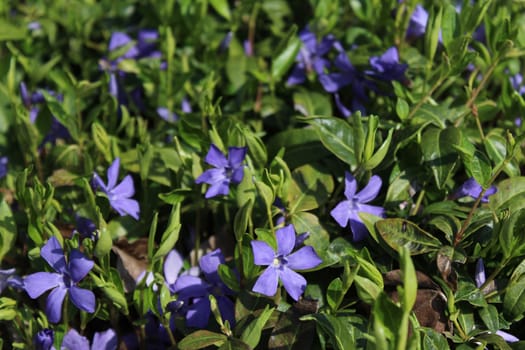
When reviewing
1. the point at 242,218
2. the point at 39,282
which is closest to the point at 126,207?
the point at 39,282

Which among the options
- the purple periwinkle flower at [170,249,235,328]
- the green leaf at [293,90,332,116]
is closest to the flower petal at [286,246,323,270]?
the purple periwinkle flower at [170,249,235,328]

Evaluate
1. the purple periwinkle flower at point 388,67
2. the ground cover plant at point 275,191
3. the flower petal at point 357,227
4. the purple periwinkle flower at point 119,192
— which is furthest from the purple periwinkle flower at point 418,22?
the purple periwinkle flower at point 119,192

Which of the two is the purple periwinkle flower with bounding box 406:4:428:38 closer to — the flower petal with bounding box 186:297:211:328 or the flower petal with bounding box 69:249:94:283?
the flower petal with bounding box 186:297:211:328

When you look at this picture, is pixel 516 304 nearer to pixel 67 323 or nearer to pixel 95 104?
pixel 67 323

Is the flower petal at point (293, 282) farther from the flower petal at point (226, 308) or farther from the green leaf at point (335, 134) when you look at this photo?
the green leaf at point (335, 134)

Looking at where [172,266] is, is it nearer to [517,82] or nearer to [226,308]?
[226,308]

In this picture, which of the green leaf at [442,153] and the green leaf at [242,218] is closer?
the green leaf at [242,218]

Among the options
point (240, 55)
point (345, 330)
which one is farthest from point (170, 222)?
point (240, 55)
